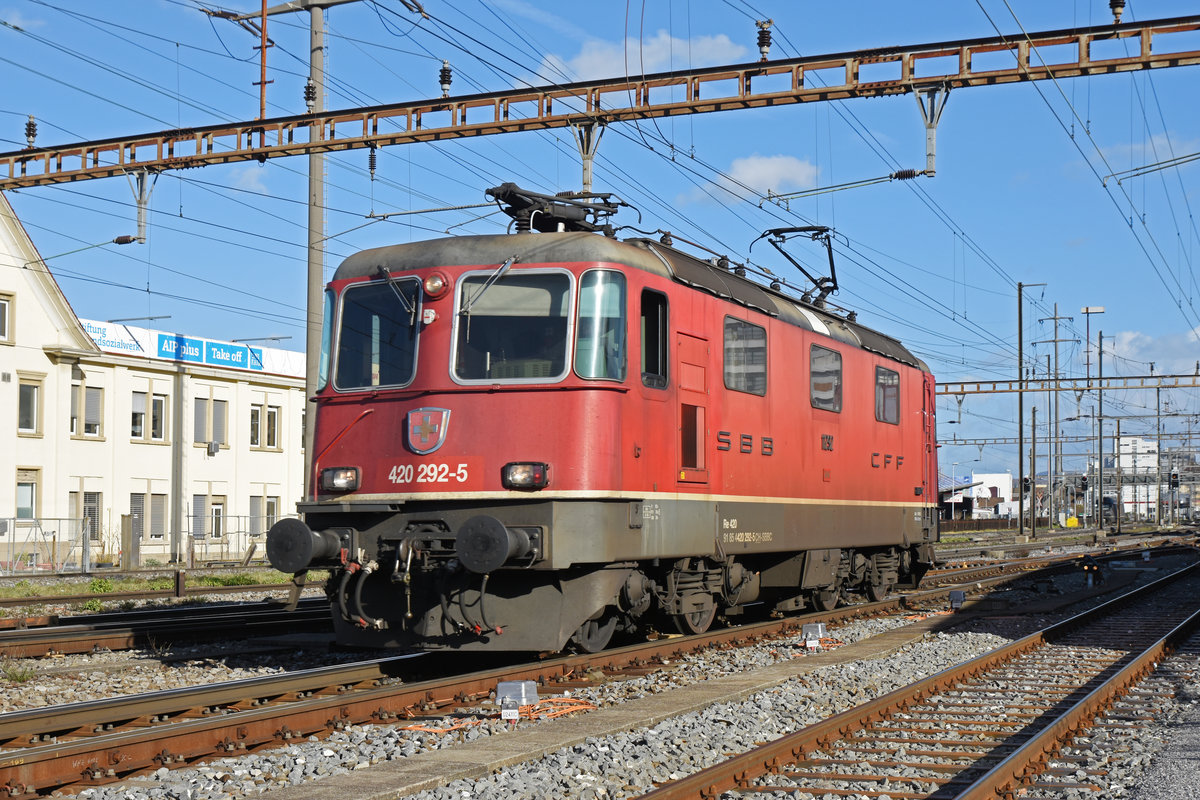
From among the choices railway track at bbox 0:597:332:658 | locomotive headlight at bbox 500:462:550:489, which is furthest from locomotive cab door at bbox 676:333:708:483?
railway track at bbox 0:597:332:658

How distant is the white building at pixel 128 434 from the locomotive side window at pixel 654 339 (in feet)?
75.9

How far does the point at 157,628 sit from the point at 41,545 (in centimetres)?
2297

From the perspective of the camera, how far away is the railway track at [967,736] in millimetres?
7258

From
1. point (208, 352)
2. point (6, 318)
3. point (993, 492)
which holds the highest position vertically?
point (6, 318)

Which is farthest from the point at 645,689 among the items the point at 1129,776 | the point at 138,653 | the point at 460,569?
the point at 138,653

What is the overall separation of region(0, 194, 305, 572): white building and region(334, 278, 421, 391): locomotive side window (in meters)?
21.9

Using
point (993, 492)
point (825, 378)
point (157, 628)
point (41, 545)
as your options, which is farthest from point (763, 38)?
point (993, 492)

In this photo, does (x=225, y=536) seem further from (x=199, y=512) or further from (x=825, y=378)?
(x=825, y=378)

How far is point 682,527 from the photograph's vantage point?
12.3 meters

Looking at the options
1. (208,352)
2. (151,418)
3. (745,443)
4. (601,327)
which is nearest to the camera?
(601,327)

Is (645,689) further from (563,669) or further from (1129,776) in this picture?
(1129,776)

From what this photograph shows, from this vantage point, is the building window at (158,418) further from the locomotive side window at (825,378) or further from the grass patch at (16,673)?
the grass patch at (16,673)

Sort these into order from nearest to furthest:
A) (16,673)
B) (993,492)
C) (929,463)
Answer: (16,673) < (929,463) < (993,492)

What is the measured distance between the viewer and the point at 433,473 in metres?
11.0
